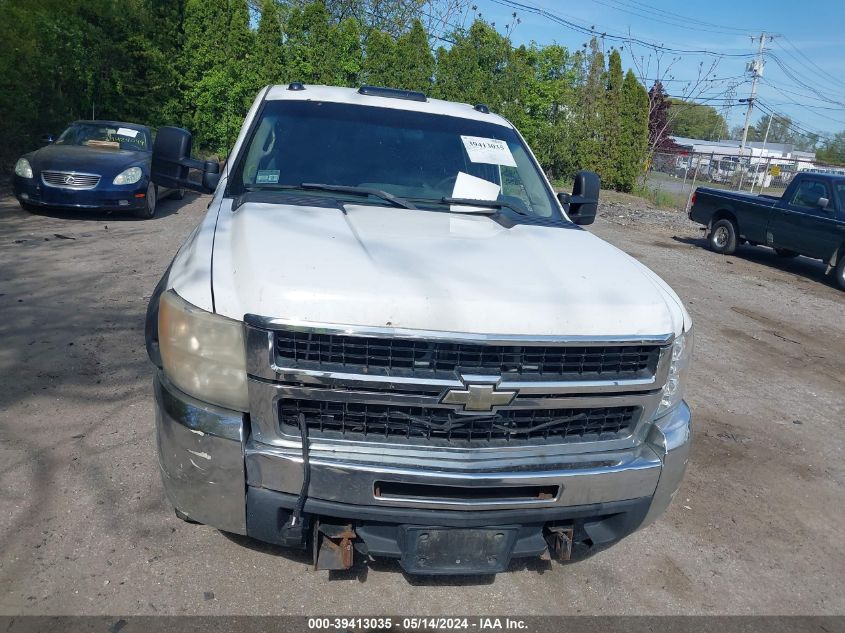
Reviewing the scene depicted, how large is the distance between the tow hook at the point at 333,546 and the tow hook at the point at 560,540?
0.80 meters

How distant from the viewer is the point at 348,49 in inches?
790

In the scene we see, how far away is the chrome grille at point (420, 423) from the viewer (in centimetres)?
255

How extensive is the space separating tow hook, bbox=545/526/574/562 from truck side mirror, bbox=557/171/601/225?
7.79 feet

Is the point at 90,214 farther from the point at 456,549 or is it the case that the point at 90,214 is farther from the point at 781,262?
the point at 781,262

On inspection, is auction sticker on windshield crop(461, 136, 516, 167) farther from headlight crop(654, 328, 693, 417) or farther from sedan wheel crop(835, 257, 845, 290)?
sedan wheel crop(835, 257, 845, 290)

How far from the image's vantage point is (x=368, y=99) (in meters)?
4.59

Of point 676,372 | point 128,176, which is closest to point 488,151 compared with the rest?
point 676,372

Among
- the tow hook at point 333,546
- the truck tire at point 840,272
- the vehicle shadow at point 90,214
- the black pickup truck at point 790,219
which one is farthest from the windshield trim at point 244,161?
the black pickup truck at point 790,219

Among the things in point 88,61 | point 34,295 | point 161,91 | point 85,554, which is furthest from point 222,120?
point 85,554

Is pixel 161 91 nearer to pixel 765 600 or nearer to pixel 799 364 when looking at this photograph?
pixel 799 364

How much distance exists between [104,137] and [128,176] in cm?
155

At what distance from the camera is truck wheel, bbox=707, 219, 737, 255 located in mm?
14211

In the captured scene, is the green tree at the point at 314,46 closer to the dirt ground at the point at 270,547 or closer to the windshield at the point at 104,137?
the windshield at the point at 104,137

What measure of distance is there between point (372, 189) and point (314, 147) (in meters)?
0.46
